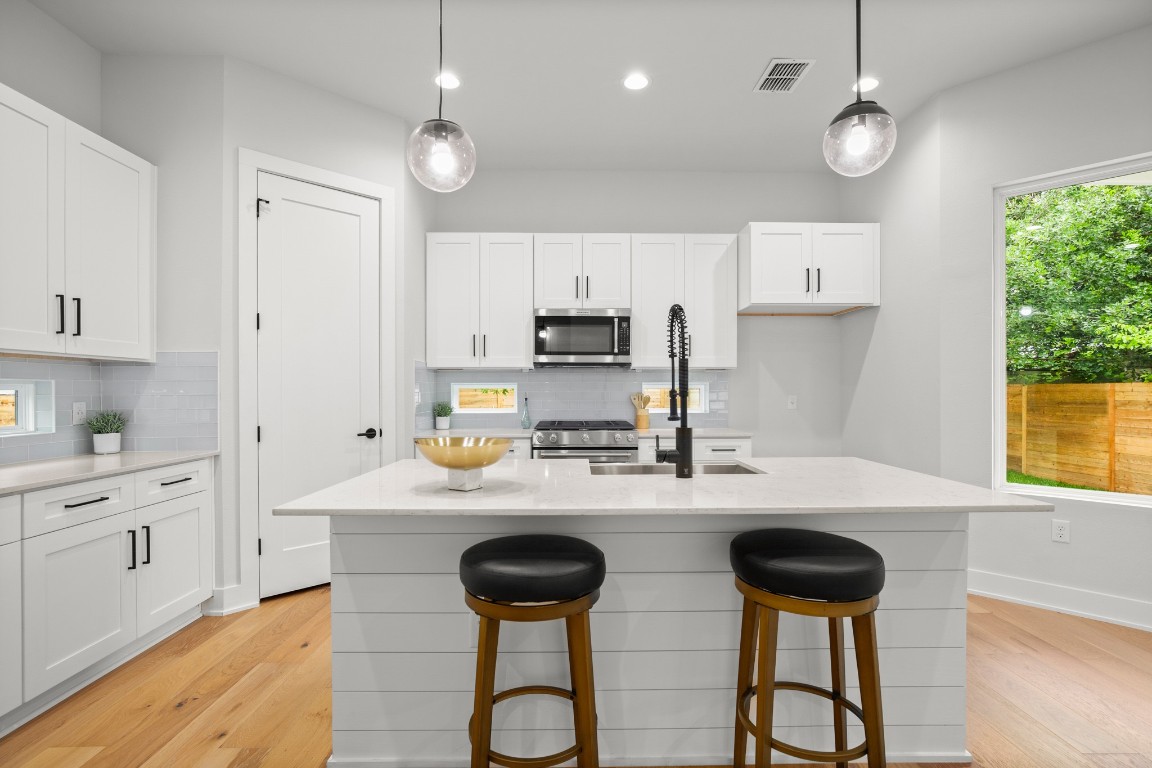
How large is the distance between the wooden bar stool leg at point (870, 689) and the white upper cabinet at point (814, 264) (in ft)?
9.12

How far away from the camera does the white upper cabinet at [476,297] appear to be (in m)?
3.97

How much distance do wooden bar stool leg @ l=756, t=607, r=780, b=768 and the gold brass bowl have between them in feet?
2.87

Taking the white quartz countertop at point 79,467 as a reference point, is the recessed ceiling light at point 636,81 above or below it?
above

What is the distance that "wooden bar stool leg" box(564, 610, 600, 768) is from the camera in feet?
4.62

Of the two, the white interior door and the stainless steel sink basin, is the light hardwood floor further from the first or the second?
the stainless steel sink basin

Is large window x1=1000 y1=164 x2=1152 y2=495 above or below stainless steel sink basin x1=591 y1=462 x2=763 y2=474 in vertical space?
above

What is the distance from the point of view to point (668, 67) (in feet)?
9.66

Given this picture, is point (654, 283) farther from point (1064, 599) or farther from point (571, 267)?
point (1064, 599)

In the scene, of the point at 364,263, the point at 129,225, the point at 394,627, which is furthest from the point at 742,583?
the point at 129,225

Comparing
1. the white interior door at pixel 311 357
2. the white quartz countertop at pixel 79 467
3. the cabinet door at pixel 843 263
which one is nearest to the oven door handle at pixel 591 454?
the white interior door at pixel 311 357

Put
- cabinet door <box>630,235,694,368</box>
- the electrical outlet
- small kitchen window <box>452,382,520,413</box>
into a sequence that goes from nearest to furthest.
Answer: the electrical outlet < cabinet door <box>630,235,694,368</box> < small kitchen window <box>452,382,520,413</box>

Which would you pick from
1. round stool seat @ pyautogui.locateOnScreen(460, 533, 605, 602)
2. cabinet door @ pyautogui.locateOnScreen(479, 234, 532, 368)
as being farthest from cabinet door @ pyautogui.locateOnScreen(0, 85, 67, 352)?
cabinet door @ pyautogui.locateOnScreen(479, 234, 532, 368)

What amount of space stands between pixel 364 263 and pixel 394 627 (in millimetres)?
2388

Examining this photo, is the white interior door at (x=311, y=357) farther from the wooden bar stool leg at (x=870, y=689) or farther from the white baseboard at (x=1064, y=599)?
the white baseboard at (x=1064, y=599)
